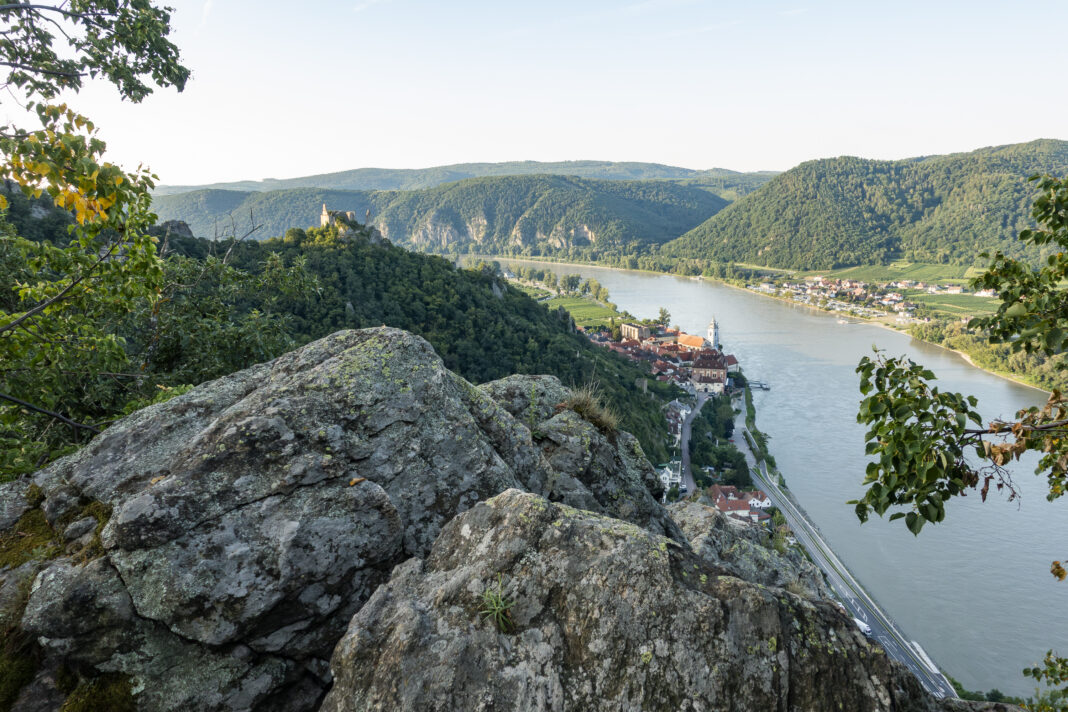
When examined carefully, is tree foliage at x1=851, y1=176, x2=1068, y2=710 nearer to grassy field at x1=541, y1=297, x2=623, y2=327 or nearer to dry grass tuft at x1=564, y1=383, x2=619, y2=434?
dry grass tuft at x1=564, y1=383, x2=619, y2=434

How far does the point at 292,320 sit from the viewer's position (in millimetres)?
25844

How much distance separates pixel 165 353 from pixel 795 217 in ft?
657

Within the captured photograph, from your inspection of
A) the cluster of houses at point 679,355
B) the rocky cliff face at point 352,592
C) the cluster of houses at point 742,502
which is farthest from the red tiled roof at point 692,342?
the rocky cliff face at point 352,592

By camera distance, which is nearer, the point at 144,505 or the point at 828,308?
the point at 144,505

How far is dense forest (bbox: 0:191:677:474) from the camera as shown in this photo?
5.40 metres

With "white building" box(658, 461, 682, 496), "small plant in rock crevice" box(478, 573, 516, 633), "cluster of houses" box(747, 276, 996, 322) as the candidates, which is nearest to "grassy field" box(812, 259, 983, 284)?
"cluster of houses" box(747, 276, 996, 322)

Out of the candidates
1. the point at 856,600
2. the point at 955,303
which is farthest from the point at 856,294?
the point at 856,600

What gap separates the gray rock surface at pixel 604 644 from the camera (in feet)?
8.16

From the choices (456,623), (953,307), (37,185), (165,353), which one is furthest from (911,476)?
(953,307)

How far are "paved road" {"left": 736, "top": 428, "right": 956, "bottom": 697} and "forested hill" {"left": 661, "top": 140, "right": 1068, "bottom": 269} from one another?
136 m

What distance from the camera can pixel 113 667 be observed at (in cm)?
280

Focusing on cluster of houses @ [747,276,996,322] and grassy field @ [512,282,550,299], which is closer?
cluster of houses @ [747,276,996,322]

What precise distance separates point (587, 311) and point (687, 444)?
51952 millimetres

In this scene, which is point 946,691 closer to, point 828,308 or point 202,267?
point 202,267
